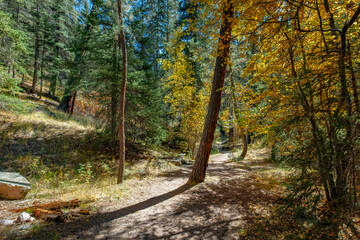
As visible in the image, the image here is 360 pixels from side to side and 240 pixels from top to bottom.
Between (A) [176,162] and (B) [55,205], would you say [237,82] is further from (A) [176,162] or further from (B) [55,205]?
(B) [55,205]

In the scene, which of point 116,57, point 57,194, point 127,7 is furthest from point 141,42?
point 57,194

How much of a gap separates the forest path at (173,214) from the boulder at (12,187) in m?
2.43

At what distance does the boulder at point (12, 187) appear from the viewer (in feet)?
14.4

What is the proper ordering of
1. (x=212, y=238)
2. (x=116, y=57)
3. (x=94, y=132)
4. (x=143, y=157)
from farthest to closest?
(x=94, y=132) < (x=143, y=157) < (x=116, y=57) < (x=212, y=238)

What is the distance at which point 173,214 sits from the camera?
152 inches

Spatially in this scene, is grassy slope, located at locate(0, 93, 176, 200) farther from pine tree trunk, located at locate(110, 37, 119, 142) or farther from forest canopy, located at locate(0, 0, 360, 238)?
pine tree trunk, located at locate(110, 37, 119, 142)

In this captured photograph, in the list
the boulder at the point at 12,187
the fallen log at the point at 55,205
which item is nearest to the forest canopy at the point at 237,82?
the fallen log at the point at 55,205

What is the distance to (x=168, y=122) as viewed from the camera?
13.8 m

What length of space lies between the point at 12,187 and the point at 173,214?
4.51 m

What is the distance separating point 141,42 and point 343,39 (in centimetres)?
972

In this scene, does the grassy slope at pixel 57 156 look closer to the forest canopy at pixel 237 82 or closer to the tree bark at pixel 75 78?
the forest canopy at pixel 237 82

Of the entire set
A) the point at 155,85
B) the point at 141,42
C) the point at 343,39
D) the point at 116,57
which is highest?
the point at 141,42

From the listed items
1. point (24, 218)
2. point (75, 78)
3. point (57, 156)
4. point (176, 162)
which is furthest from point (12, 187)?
point (75, 78)

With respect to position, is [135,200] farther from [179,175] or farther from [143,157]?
[143,157]
